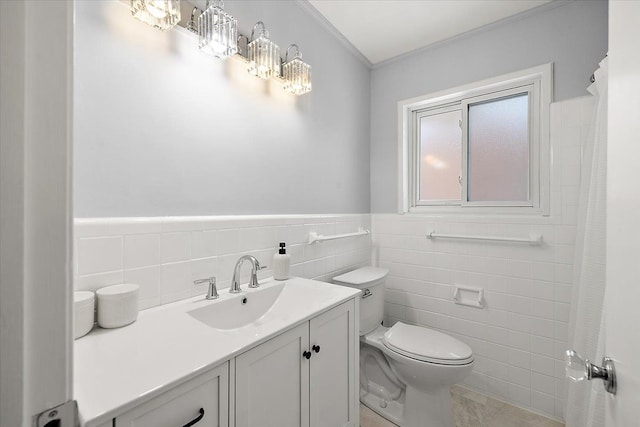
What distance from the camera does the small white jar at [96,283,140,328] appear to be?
0.83 m

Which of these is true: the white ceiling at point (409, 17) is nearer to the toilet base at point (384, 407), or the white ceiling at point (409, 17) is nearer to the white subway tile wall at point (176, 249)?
the white subway tile wall at point (176, 249)

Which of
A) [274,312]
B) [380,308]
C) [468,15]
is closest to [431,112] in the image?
[468,15]

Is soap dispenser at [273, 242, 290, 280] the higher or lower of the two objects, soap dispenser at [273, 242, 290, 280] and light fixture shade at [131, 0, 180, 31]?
the lower

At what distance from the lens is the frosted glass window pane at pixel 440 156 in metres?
2.14

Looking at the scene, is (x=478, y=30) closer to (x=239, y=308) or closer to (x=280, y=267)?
(x=280, y=267)

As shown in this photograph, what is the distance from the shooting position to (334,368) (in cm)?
119

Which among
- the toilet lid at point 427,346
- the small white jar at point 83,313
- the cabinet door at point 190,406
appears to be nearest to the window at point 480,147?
the toilet lid at point 427,346

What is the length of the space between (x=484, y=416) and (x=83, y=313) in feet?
6.84

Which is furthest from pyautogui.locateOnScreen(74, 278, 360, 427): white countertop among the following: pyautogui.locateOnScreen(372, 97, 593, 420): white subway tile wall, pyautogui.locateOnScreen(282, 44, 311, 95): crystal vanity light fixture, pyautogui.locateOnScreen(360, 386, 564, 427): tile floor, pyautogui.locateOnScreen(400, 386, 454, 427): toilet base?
pyautogui.locateOnScreen(372, 97, 593, 420): white subway tile wall

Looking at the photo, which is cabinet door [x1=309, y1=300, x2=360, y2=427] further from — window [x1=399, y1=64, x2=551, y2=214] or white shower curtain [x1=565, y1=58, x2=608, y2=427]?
window [x1=399, y1=64, x2=551, y2=214]

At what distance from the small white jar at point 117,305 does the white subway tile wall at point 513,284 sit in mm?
1830

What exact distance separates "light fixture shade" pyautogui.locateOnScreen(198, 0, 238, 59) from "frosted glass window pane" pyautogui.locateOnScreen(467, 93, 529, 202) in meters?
1.76

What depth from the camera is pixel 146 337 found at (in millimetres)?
790

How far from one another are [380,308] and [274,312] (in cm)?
92
